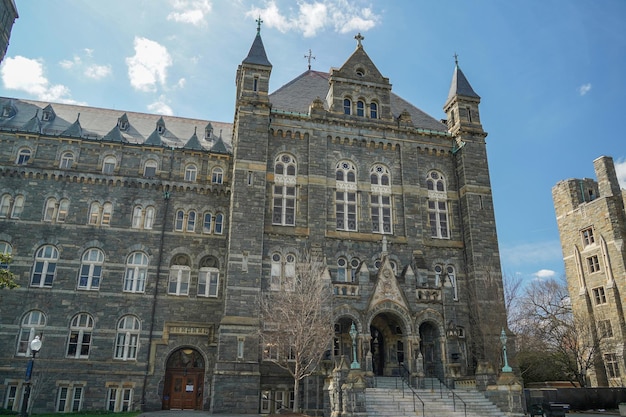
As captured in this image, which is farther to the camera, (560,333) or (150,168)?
(560,333)

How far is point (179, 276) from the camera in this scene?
31.1m

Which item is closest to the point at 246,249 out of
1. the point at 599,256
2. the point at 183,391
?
the point at 183,391

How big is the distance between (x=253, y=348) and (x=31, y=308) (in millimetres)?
13650

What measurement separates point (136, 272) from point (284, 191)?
34.4 feet

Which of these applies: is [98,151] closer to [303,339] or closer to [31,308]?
[31,308]

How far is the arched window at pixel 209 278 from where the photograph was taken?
102 ft

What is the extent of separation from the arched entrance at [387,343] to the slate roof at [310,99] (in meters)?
14.3

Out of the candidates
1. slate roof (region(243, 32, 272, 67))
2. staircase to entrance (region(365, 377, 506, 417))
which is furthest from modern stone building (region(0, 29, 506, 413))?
staircase to entrance (region(365, 377, 506, 417))

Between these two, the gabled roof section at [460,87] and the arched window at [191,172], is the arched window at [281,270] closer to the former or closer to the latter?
the arched window at [191,172]

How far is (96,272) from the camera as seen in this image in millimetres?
30406

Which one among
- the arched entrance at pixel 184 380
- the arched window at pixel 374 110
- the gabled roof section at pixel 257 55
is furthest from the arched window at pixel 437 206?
the arched entrance at pixel 184 380

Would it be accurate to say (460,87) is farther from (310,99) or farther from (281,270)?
(281,270)

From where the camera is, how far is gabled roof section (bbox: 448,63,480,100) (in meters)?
35.5

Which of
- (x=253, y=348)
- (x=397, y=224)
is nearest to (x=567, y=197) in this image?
(x=397, y=224)
